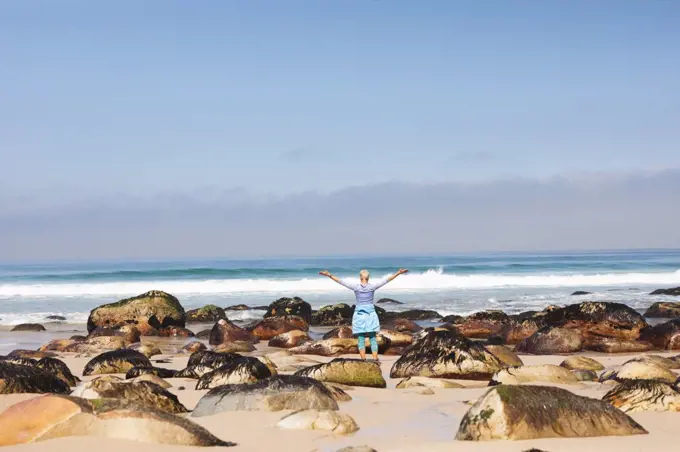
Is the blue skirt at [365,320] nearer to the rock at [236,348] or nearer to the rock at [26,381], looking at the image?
the rock at [236,348]

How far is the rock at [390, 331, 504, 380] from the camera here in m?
10.6

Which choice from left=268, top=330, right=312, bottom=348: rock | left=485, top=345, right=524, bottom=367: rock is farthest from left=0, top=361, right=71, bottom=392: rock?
left=268, top=330, right=312, bottom=348: rock

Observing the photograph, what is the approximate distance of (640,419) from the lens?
6758mm

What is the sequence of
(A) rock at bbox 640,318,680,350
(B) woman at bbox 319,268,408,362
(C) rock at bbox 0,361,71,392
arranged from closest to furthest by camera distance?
(C) rock at bbox 0,361,71,392
(B) woman at bbox 319,268,408,362
(A) rock at bbox 640,318,680,350

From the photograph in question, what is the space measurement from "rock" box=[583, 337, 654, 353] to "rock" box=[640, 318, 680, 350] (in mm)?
360

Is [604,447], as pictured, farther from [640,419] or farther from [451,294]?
[451,294]

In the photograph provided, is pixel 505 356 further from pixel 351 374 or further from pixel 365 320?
pixel 351 374

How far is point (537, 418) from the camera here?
19.3 feet

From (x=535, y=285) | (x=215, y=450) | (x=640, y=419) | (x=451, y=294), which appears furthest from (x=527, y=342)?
(x=535, y=285)

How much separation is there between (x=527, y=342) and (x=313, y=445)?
10.1 metres

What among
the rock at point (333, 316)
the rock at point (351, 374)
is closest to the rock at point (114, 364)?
the rock at point (351, 374)

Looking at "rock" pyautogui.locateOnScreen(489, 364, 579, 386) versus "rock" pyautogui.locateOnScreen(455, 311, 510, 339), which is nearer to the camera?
"rock" pyautogui.locateOnScreen(489, 364, 579, 386)

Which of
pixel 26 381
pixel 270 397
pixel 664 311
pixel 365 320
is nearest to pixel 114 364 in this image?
pixel 26 381

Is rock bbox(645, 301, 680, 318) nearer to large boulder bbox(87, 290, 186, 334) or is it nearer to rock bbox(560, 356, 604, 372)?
rock bbox(560, 356, 604, 372)
